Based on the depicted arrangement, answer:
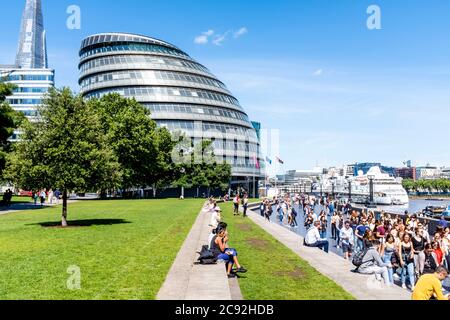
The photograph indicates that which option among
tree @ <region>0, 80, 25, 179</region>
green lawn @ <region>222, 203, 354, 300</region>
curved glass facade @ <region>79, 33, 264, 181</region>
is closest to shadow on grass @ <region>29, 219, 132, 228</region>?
green lawn @ <region>222, 203, 354, 300</region>

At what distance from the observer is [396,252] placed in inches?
609

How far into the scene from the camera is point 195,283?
1142 cm

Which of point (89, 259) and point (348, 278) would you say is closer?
point (348, 278)

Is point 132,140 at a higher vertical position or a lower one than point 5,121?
lower

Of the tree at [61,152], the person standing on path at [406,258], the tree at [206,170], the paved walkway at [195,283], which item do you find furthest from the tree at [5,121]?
the person standing on path at [406,258]

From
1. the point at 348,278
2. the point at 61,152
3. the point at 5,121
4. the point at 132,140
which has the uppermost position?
the point at 5,121

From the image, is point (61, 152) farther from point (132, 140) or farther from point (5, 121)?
point (132, 140)

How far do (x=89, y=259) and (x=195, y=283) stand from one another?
549 centimetres

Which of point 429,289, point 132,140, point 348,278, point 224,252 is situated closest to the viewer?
point 429,289

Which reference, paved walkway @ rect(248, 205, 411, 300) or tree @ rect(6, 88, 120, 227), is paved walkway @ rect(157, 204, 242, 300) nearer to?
paved walkway @ rect(248, 205, 411, 300)

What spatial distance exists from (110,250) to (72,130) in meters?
11.8

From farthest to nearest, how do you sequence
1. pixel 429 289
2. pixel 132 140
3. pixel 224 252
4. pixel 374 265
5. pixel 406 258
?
pixel 132 140, pixel 406 258, pixel 224 252, pixel 374 265, pixel 429 289

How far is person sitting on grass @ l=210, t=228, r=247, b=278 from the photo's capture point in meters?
13.7

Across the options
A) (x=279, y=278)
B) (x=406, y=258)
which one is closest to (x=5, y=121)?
(x=279, y=278)
